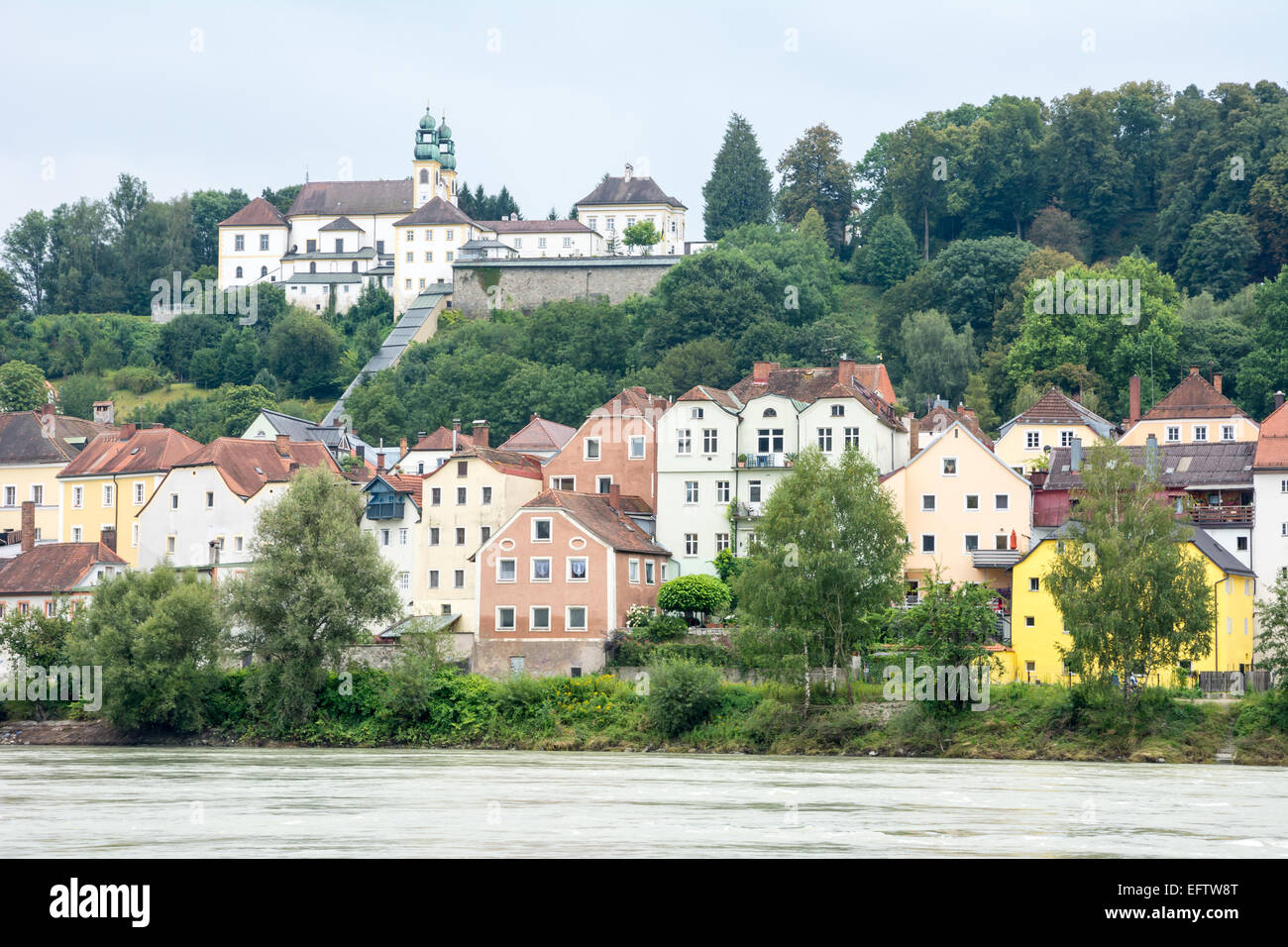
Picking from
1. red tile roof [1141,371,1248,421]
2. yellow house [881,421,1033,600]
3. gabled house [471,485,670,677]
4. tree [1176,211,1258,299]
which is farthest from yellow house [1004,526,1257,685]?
tree [1176,211,1258,299]

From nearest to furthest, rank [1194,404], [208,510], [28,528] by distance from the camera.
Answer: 1. [208,510]
2. [28,528]
3. [1194,404]

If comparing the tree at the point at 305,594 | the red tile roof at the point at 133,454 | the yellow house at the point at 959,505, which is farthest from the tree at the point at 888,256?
the tree at the point at 305,594

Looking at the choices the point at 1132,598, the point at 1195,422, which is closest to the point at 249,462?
the point at 1132,598

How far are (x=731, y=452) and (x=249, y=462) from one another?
2051 cm

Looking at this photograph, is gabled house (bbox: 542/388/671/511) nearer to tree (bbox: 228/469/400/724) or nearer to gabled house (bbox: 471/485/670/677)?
gabled house (bbox: 471/485/670/677)

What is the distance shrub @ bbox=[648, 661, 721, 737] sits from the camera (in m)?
49.0

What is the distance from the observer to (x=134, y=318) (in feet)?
495

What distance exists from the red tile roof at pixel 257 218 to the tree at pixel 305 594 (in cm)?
10518

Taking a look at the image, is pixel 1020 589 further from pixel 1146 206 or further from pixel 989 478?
pixel 1146 206

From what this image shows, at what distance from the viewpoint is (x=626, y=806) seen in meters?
31.1

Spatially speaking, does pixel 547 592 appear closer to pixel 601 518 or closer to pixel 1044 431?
pixel 601 518

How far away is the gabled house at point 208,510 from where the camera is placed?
220ft

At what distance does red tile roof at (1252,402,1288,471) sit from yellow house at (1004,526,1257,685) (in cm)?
555

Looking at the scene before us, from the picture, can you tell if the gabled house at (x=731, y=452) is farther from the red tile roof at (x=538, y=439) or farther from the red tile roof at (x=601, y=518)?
the red tile roof at (x=538, y=439)
